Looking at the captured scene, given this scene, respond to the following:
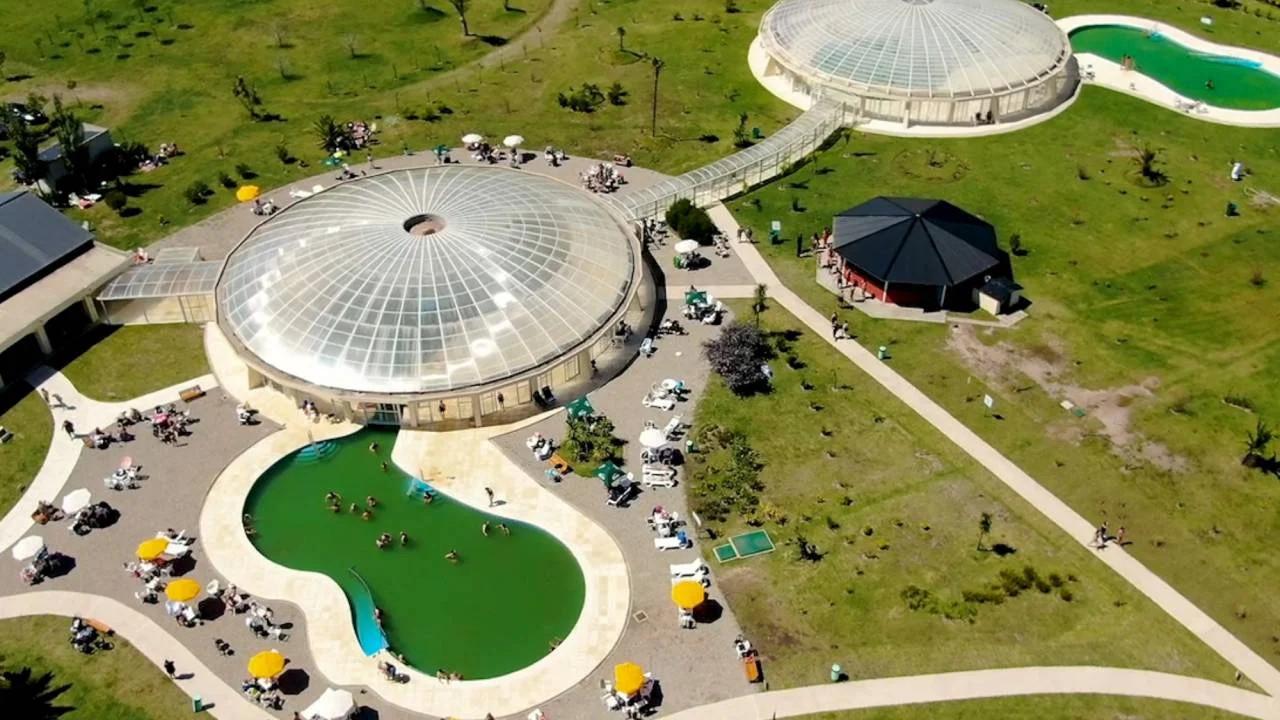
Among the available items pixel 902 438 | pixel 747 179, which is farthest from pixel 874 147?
pixel 902 438

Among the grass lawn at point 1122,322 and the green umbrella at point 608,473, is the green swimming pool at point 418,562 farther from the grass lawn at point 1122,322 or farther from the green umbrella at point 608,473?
the grass lawn at point 1122,322

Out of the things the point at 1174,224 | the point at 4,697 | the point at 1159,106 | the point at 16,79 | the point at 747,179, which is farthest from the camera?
the point at 16,79

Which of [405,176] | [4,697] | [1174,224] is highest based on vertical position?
[405,176]

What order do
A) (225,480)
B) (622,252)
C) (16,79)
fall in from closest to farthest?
1. (225,480)
2. (622,252)
3. (16,79)

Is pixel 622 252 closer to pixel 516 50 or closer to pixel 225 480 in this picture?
pixel 225 480

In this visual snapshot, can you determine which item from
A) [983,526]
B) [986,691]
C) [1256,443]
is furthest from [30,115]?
[1256,443]

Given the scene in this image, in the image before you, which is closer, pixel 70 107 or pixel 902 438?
pixel 902 438

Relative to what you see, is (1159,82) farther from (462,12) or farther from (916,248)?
(462,12)

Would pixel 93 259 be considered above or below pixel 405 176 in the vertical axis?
below
